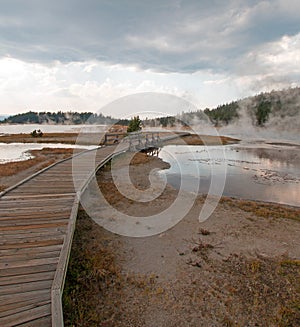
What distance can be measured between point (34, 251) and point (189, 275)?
322cm

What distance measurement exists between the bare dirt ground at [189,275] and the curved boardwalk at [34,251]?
0.79 metres

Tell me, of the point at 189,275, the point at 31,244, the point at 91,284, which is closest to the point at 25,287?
the point at 31,244

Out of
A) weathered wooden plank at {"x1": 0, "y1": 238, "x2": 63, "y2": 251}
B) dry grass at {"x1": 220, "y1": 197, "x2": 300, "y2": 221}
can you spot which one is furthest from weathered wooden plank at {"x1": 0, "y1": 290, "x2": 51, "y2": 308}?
dry grass at {"x1": 220, "y1": 197, "x2": 300, "y2": 221}

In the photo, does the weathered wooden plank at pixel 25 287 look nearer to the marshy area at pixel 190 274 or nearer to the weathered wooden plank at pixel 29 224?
the marshy area at pixel 190 274

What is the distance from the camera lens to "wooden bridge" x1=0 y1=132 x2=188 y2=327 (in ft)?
10.4

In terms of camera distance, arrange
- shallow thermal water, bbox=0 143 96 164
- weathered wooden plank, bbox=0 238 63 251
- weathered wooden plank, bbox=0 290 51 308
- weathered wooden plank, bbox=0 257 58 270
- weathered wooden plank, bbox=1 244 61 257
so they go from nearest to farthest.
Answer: weathered wooden plank, bbox=0 290 51 308 → weathered wooden plank, bbox=0 257 58 270 → weathered wooden plank, bbox=1 244 61 257 → weathered wooden plank, bbox=0 238 63 251 → shallow thermal water, bbox=0 143 96 164

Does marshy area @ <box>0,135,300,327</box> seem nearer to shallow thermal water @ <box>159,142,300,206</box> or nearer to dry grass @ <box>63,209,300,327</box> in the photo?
dry grass @ <box>63,209,300,327</box>

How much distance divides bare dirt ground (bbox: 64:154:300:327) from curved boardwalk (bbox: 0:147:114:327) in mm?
792

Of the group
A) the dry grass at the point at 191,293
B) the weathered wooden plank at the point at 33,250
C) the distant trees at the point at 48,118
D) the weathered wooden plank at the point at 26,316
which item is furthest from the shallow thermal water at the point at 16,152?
the distant trees at the point at 48,118

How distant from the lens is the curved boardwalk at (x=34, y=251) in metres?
3.17

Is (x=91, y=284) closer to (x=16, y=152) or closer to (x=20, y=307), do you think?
(x=20, y=307)

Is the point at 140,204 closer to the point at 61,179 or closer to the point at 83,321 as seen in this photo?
the point at 61,179

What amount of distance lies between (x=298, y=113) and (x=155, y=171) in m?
70.6

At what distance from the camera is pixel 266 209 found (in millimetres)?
9430
